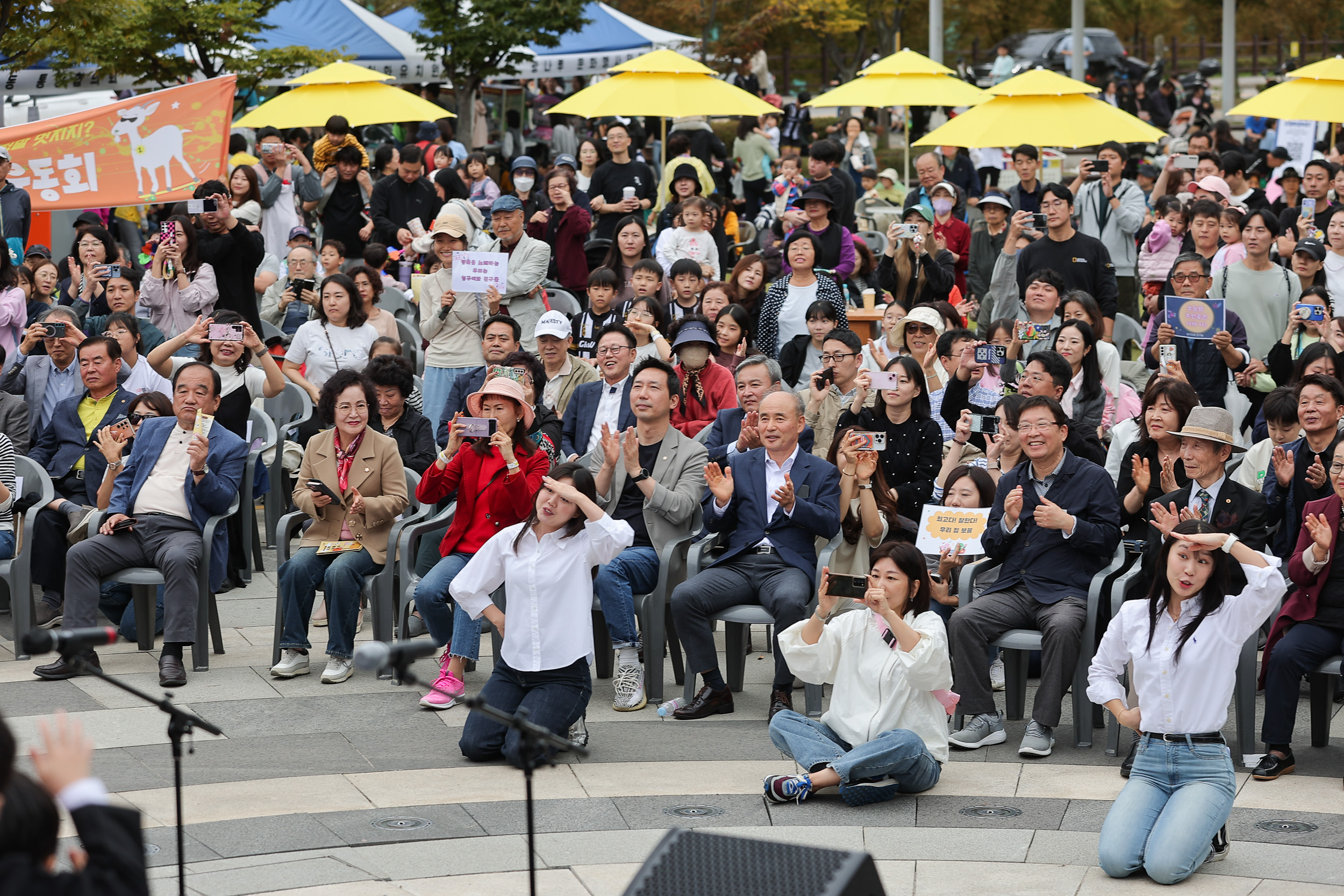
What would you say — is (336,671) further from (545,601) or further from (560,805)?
(560,805)

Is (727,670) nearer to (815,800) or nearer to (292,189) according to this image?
Result: (815,800)

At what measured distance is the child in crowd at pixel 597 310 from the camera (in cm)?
1088

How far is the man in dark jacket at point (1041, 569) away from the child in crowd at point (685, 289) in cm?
369

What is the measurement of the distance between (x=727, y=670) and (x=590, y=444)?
1646 millimetres

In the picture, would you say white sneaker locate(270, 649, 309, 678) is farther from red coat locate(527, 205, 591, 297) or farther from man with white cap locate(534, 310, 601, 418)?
red coat locate(527, 205, 591, 297)

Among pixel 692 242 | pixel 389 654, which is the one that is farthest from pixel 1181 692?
pixel 692 242

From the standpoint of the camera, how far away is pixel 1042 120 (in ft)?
44.7

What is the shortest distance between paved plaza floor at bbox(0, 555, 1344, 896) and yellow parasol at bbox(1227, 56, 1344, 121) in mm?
7457

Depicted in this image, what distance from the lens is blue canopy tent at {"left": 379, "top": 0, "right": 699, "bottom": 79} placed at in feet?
86.0

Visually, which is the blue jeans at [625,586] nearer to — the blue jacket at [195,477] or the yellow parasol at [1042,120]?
the blue jacket at [195,477]

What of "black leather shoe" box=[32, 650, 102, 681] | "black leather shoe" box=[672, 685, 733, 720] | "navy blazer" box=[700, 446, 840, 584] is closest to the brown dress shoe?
"black leather shoe" box=[672, 685, 733, 720]

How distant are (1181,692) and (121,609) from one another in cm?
585

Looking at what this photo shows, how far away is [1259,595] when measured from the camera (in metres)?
6.08

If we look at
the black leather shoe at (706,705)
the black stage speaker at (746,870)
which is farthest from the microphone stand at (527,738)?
the black leather shoe at (706,705)
